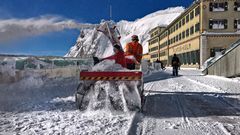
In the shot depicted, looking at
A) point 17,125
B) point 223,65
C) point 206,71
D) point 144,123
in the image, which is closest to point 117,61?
A: point 144,123

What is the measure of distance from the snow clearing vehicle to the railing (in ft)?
43.8

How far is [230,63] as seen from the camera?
21078 millimetres

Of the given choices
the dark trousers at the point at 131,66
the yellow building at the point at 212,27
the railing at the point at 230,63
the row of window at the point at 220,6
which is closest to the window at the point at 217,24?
the yellow building at the point at 212,27

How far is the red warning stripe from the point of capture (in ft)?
26.1

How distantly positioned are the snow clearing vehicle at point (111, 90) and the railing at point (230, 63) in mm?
13361

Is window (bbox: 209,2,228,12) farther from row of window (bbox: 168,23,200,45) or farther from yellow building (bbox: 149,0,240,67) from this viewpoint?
row of window (bbox: 168,23,200,45)

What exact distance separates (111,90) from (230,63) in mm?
14985

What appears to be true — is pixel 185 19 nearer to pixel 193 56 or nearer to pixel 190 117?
pixel 193 56

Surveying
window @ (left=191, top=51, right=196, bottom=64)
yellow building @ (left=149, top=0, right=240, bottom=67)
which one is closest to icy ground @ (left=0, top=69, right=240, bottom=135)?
yellow building @ (left=149, top=0, right=240, bottom=67)

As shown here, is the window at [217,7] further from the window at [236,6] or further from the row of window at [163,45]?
the row of window at [163,45]

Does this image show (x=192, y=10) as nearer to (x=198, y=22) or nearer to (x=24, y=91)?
(x=198, y=22)

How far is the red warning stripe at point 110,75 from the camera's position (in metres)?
7.96

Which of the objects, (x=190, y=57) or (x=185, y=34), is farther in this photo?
(x=185, y=34)

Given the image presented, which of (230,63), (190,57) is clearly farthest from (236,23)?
(230,63)
